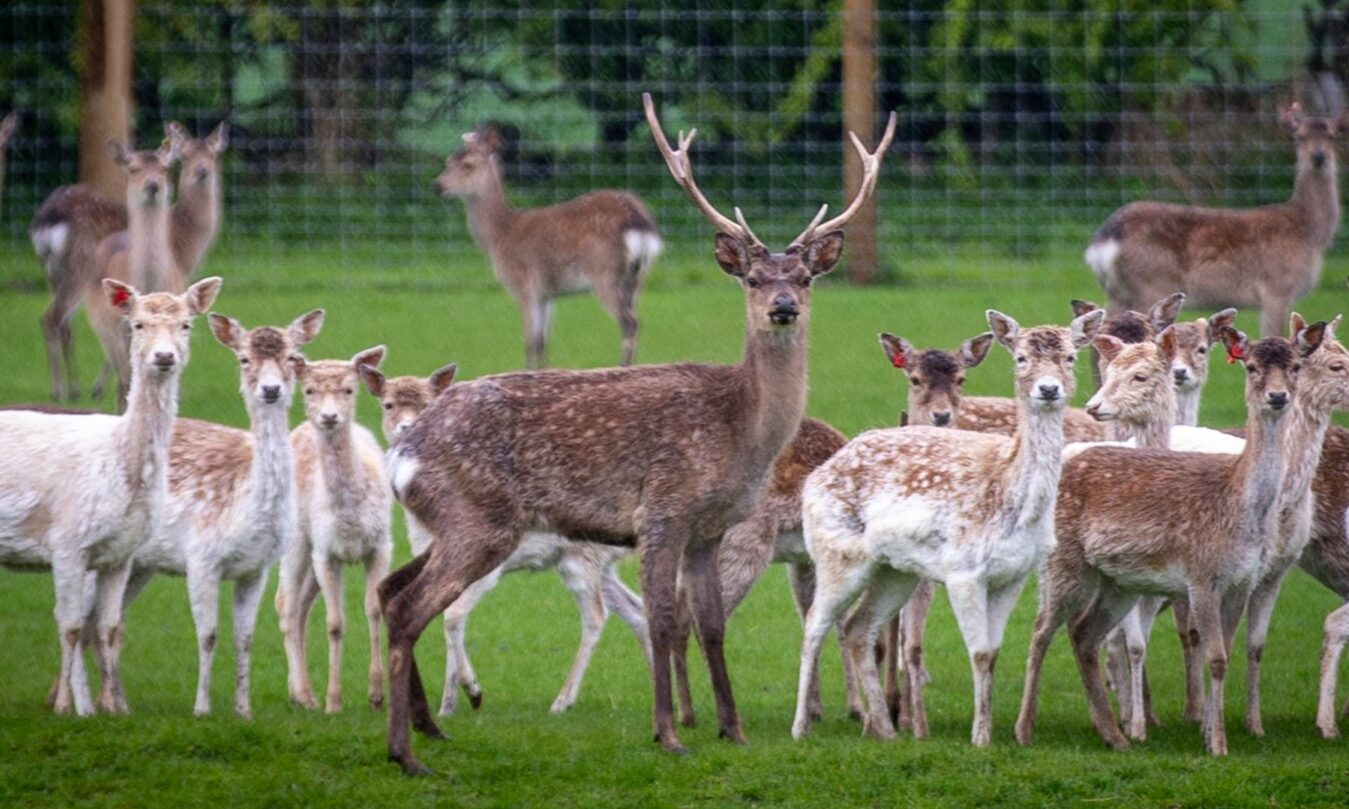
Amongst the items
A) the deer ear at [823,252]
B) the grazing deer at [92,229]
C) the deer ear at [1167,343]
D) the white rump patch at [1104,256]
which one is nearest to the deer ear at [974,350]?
the deer ear at [1167,343]

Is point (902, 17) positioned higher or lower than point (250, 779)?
higher

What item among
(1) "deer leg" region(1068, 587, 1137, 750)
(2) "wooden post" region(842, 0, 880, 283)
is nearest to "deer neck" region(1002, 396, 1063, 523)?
(1) "deer leg" region(1068, 587, 1137, 750)

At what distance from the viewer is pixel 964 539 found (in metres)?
8.86

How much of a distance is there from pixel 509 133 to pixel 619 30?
5.07ft

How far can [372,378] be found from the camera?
10.8 m

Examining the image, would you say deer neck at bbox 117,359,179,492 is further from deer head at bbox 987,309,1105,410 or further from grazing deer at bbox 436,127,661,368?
grazing deer at bbox 436,127,661,368

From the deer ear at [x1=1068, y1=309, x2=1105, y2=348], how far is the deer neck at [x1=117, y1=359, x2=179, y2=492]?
3.86 metres

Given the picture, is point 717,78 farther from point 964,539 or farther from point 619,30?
point 964,539

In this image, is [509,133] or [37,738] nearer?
[37,738]

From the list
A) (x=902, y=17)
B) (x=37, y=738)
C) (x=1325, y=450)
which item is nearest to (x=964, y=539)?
(x=1325, y=450)

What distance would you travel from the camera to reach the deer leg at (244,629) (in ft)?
31.9

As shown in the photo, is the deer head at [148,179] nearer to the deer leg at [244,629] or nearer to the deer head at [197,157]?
the deer head at [197,157]

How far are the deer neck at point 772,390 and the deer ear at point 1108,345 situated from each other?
204 cm

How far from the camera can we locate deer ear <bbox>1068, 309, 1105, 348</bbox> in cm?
941
